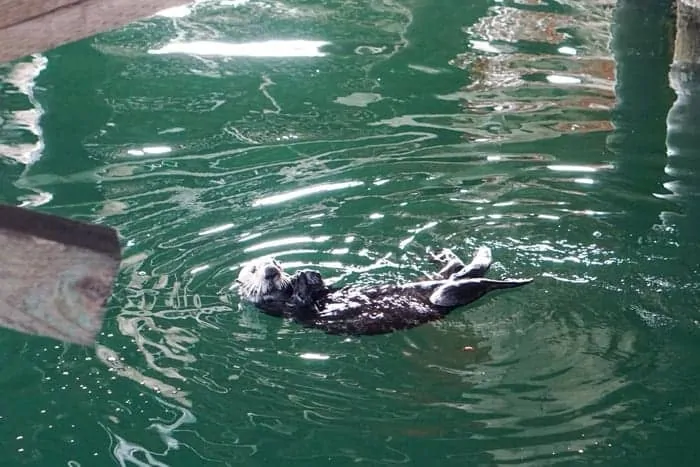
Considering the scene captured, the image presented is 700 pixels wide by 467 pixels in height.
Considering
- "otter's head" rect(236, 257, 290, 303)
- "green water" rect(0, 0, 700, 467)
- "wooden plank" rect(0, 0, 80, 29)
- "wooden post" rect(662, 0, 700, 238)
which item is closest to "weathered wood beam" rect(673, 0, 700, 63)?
"wooden post" rect(662, 0, 700, 238)

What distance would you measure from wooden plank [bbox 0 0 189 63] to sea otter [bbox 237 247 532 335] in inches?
134

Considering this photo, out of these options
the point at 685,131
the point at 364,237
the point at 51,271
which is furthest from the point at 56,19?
the point at 685,131

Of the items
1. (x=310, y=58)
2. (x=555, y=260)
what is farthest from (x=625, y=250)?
(x=310, y=58)

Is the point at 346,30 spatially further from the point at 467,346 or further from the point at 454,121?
the point at 467,346

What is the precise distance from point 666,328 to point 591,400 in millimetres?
701

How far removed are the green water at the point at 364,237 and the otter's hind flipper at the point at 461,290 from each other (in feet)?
0.42

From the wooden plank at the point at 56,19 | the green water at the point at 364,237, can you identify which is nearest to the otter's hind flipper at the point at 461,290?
the green water at the point at 364,237

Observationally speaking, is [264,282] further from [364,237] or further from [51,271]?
[51,271]

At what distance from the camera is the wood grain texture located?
1.24m

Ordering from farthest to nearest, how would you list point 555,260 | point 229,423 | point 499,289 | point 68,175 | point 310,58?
point 310,58, point 68,175, point 555,260, point 499,289, point 229,423

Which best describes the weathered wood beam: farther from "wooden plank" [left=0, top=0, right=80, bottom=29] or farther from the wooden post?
"wooden plank" [left=0, top=0, right=80, bottom=29]

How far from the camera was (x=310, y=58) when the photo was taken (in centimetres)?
905

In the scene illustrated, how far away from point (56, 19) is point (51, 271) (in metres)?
0.30

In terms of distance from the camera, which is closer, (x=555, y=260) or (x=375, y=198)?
(x=555, y=260)
